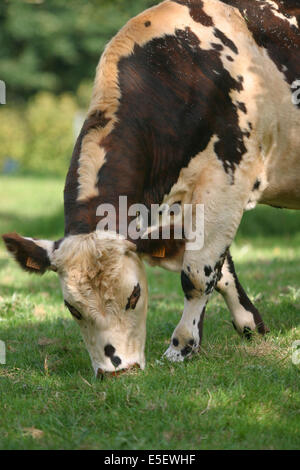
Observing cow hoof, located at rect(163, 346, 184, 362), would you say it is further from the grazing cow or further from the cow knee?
the cow knee

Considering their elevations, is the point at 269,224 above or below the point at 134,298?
above

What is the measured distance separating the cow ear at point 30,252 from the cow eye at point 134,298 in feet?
1.61

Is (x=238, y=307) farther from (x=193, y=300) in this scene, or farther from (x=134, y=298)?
(x=134, y=298)

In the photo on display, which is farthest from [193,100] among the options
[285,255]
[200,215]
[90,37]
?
[90,37]

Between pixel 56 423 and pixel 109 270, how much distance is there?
914mm

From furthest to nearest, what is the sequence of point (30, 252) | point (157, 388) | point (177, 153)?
1. point (177, 153)
2. point (30, 252)
3. point (157, 388)

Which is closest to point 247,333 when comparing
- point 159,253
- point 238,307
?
point 238,307

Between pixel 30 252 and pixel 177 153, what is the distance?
122cm

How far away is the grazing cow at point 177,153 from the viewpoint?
14.4 ft

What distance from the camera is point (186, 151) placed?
493 centimetres

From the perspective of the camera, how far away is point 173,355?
4.96 m

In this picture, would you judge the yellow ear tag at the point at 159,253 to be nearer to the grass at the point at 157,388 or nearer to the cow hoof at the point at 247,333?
the grass at the point at 157,388

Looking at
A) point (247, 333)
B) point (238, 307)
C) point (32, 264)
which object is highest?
point (32, 264)

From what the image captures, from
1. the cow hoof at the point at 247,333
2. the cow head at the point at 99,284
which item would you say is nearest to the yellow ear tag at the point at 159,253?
the cow head at the point at 99,284
